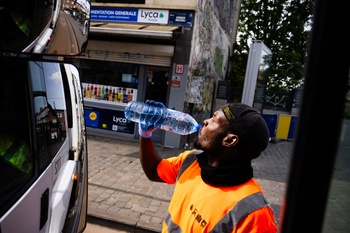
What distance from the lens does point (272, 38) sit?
57.2 feet

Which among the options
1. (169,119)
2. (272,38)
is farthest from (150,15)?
(272,38)

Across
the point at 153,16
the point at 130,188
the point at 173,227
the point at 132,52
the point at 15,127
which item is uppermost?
the point at 153,16

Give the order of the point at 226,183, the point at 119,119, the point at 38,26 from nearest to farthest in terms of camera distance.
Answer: the point at 38,26 → the point at 226,183 → the point at 119,119

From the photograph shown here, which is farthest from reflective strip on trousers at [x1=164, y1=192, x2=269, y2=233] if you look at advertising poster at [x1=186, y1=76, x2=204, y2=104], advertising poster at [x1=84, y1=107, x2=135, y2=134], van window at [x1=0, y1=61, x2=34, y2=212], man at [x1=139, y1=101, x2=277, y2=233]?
advertising poster at [x1=84, y1=107, x2=135, y2=134]

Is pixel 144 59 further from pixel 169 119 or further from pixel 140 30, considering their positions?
pixel 169 119

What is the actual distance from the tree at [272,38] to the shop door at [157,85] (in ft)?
29.8

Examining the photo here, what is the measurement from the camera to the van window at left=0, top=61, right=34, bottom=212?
1.55 m

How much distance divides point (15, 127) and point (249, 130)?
1456 millimetres

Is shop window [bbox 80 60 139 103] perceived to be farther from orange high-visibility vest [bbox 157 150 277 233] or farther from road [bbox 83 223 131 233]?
orange high-visibility vest [bbox 157 150 277 233]

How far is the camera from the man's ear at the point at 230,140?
1474 mm

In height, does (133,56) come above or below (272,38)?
below

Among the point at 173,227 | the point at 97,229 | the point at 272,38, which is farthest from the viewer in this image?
the point at 272,38

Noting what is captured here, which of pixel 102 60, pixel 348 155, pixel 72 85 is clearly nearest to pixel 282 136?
pixel 102 60

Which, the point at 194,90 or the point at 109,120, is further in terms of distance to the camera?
the point at 109,120
